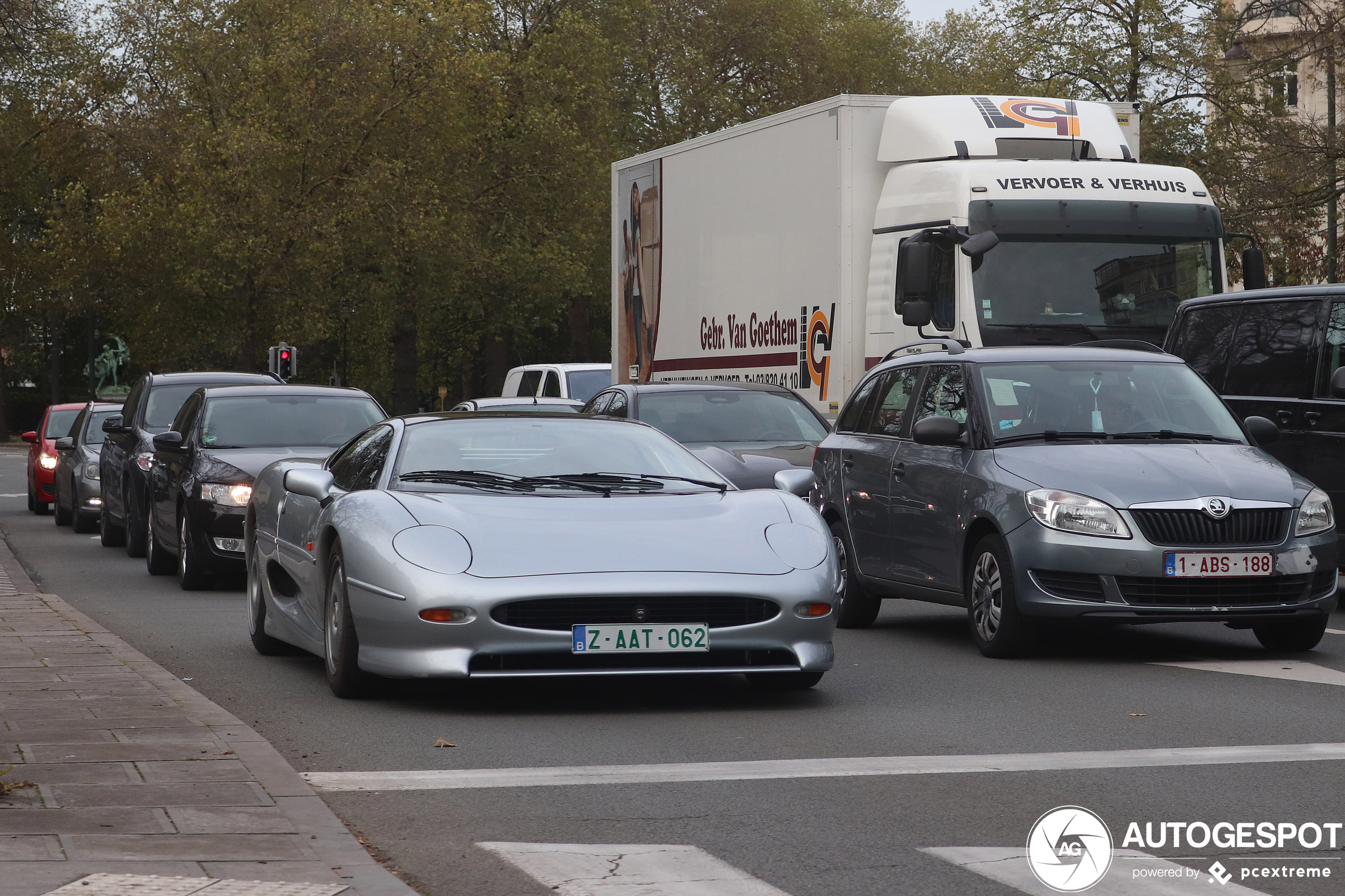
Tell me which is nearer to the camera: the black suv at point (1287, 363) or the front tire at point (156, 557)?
the black suv at point (1287, 363)

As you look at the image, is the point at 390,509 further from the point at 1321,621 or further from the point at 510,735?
the point at 1321,621

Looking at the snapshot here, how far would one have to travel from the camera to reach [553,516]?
26.8ft

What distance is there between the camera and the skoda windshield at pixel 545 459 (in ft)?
28.4

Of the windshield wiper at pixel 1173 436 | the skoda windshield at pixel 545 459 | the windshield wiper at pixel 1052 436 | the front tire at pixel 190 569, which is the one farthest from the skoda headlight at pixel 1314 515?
the front tire at pixel 190 569

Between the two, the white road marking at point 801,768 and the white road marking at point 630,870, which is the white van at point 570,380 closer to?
the white road marking at point 801,768

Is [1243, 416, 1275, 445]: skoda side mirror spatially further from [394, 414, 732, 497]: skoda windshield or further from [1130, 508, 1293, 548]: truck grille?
[394, 414, 732, 497]: skoda windshield

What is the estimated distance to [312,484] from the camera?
8.90 meters

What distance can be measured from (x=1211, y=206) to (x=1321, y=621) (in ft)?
26.8

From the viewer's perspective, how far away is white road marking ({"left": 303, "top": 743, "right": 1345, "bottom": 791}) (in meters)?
6.44

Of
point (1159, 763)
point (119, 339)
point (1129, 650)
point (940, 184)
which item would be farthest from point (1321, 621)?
point (119, 339)

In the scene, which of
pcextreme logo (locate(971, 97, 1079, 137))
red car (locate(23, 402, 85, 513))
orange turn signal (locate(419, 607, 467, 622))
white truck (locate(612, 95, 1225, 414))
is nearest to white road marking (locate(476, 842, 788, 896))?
orange turn signal (locate(419, 607, 467, 622))

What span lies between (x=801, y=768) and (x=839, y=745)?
22.6 inches

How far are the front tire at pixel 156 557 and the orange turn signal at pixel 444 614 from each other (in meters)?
8.67

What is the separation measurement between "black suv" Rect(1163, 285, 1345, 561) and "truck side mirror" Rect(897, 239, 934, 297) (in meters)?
Result: 3.09
